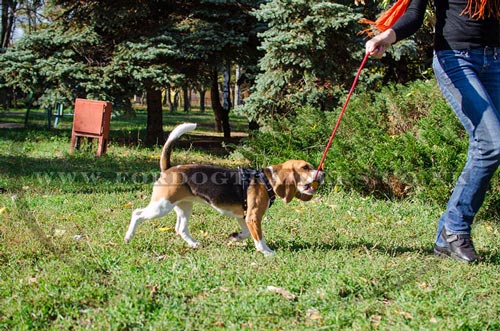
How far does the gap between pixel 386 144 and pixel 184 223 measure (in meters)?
3.51

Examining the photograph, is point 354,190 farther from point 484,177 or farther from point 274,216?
point 484,177

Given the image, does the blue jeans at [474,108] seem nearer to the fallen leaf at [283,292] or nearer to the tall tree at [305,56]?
the fallen leaf at [283,292]

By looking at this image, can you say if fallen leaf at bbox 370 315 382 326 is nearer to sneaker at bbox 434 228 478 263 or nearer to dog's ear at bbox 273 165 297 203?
sneaker at bbox 434 228 478 263

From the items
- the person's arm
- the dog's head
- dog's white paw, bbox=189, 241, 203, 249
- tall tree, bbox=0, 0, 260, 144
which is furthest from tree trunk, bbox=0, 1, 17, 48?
the person's arm

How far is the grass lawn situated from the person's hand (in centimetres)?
174

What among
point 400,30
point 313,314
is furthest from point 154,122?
point 313,314

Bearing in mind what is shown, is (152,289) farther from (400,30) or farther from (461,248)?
(400,30)

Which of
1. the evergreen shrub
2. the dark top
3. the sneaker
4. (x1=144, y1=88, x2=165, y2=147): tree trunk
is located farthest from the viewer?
(x1=144, y1=88, x2=165, y2=147): tree trunk

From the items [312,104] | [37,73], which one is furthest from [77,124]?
[312,104]

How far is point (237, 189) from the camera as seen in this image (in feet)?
16.2

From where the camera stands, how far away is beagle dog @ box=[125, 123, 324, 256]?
15.9ft

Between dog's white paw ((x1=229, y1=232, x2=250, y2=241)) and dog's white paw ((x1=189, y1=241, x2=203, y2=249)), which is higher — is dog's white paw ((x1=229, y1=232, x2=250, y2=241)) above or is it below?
above

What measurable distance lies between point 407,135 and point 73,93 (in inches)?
321

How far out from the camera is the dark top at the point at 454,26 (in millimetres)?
4293
